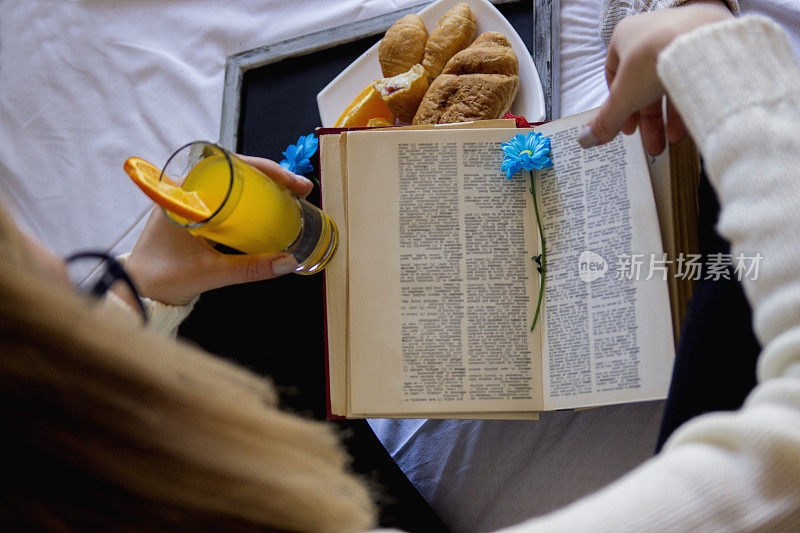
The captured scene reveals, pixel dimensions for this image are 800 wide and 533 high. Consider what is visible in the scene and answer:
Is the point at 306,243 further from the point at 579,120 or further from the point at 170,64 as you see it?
the point at 170,64

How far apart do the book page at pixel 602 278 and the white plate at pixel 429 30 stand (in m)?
0.10

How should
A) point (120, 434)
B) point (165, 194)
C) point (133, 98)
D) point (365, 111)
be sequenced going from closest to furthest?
point (120, 434) → point (165, 194) → point (365, 111) → point (133, 98)

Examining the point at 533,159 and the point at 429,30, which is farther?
the point at 429,30

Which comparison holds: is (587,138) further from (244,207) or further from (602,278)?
(244,207)

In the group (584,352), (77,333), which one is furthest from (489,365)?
(77,333)

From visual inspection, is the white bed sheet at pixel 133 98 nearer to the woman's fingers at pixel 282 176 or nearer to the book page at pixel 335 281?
the book page at pixel 335 281

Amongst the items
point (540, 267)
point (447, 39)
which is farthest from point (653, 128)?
point (447, 39)

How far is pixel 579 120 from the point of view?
21.5 inches

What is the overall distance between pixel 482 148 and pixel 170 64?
1.77ft

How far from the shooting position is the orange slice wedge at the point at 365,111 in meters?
0.68

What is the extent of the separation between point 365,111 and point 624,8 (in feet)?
0.99

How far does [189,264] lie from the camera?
60 centimetres

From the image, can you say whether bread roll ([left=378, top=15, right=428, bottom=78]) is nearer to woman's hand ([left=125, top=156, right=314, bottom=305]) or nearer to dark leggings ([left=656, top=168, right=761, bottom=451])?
woman's hand ([left=125, top=156, right=314, bottom=305])

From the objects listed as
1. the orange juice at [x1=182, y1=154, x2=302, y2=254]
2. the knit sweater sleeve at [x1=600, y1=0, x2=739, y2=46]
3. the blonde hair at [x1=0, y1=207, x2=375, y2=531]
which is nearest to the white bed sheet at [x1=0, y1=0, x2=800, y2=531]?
the knit sweater sleeve at [x1=600, y1=0, x2=739, y2=46]
